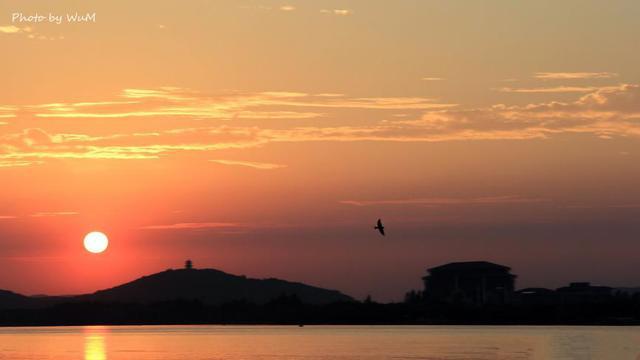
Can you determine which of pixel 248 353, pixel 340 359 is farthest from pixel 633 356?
pixel 248 353

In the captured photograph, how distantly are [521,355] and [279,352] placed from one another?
35.2 metres

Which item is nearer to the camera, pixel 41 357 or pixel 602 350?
pixel 41 357

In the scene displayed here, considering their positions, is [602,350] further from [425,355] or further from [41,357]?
[41,357]

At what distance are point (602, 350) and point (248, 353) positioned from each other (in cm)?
5080

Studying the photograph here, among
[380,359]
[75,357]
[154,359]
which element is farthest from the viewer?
[75,357]

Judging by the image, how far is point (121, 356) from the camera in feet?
618

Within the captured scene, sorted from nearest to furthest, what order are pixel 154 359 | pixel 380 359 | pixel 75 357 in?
pixel 380 359, pixel 154 359, pixel 75 357

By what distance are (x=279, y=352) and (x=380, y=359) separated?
1299 inches

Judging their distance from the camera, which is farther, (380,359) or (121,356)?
(121,356)

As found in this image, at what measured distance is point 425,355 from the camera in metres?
171

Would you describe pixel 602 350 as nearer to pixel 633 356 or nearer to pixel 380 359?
pixel 633 356

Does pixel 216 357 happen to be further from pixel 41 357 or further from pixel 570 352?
pixel 570 352

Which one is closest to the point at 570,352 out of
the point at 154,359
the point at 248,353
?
the point at 248,353

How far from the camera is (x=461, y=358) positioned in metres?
166
